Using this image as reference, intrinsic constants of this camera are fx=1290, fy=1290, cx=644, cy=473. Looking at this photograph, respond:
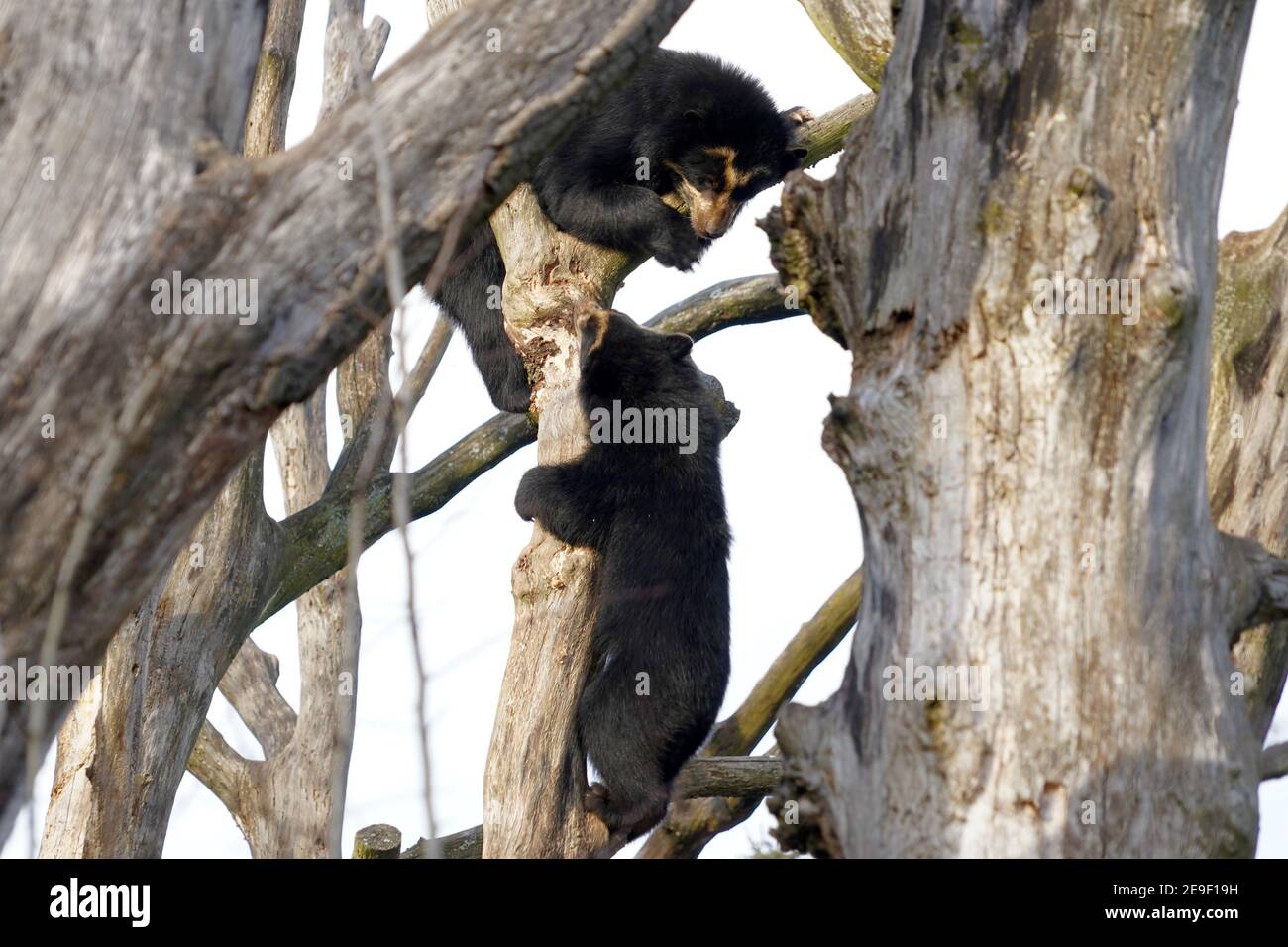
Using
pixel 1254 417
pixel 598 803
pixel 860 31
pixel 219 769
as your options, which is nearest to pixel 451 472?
pixel 219 769

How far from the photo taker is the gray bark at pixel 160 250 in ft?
8.29

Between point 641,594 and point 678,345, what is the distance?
1500 millimetres

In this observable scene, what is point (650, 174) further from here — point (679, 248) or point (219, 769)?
point (219, 769)

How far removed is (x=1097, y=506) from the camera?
112 inches

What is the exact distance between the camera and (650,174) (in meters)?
7.24

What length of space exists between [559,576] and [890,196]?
9.23ft

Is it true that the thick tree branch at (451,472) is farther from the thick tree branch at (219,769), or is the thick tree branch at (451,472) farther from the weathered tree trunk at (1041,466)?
the weathered tree trunk at (1041,466)

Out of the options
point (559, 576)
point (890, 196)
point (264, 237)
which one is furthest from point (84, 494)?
point (559, 576)

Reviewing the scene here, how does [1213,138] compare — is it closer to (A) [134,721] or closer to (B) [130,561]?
(B) [130,561]

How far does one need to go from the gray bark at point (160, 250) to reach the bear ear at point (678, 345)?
12.2 feet

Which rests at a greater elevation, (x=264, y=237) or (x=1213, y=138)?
(x=1213, y=138)

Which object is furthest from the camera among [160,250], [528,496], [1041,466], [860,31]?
[860,31]

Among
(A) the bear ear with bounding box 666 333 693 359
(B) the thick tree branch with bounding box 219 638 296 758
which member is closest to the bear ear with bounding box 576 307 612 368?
(A) the bear ear with bounding box 666 333 693 359

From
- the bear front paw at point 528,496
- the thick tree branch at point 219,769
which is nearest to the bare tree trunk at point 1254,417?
the bear front paw at point 528,496
